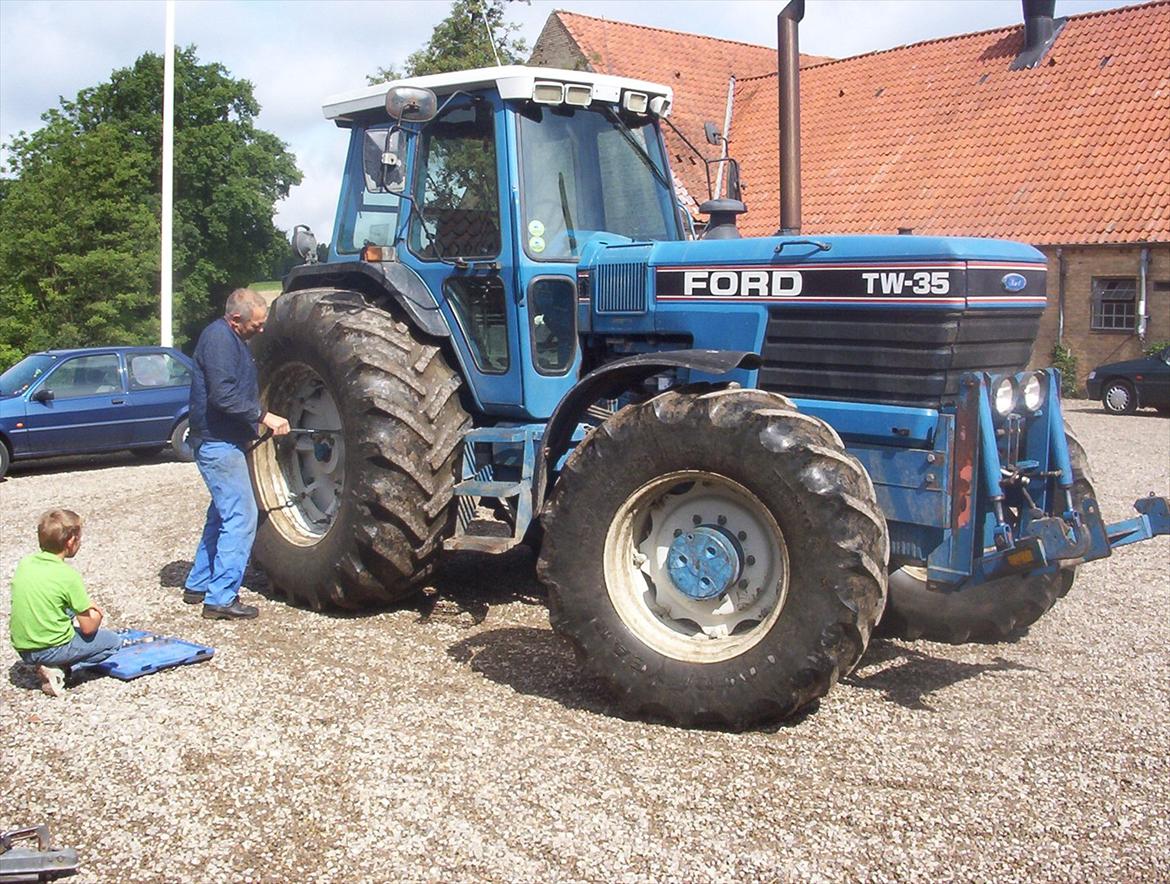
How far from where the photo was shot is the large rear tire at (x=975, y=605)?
595cm

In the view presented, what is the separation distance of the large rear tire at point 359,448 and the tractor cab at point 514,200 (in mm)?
312

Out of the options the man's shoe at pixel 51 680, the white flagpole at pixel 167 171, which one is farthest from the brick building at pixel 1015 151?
the man's shoe at pixel 51 680

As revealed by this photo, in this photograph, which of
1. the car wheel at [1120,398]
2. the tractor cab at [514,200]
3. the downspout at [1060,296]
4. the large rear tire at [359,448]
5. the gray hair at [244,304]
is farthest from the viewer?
the downspout at [1060,296]

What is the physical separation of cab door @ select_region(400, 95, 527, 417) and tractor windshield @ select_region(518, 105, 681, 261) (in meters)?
0.16

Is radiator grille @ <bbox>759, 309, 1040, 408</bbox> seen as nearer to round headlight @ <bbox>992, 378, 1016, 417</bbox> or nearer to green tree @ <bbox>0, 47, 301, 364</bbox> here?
round headlight @ <bbox>992, 378, 1016, 417</bbox>

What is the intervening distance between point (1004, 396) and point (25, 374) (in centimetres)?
1178

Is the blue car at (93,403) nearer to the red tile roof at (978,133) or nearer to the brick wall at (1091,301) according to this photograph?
the red tile roof at (978,133)

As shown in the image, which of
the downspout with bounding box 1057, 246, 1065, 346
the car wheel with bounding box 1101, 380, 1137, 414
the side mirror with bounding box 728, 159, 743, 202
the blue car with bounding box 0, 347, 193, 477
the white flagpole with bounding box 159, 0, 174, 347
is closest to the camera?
the side mirror with bounding box 728, 159, 743, 202

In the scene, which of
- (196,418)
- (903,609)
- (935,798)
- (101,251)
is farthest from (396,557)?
(101,251)

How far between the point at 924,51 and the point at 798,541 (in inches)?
1015

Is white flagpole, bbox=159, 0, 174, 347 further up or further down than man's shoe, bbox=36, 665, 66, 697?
further up

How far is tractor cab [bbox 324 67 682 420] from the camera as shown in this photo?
6359 mm

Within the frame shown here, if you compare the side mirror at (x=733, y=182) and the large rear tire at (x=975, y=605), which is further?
the side mirror at (x=733, y=182)

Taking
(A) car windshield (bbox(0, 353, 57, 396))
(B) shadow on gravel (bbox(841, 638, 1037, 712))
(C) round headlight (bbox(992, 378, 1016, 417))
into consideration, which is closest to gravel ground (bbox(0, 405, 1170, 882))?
(B) shadow on gravel (bbox(841, 638, 1037, 712))
